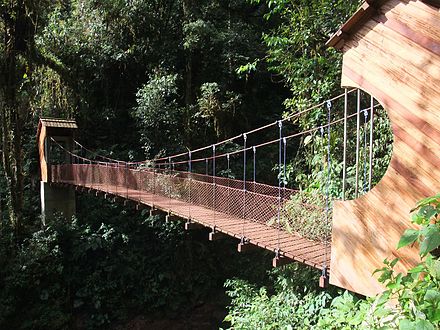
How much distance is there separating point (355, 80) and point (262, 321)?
7.14 ft

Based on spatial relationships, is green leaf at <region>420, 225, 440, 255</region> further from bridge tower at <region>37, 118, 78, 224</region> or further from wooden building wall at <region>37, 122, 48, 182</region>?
wooden building wall at <region>37, 122, 48, 182</region>

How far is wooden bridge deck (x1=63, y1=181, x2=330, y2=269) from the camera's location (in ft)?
7.28

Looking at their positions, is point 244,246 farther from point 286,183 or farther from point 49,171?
point 49,171

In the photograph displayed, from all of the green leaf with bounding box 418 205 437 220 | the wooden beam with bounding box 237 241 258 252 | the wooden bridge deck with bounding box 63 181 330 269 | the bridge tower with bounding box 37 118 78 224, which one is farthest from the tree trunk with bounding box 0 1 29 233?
the green leaf with bounding box 418 205 437 220

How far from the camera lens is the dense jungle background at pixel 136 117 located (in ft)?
14.5

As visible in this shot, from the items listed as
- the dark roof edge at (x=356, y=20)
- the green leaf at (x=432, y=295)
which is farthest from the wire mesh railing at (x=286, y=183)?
the green leaf at (x=432, y=295)

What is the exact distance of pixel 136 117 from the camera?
6320 mm

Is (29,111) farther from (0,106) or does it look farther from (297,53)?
(297,53)

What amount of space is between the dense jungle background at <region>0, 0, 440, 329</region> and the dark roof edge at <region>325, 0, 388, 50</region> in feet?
6.36

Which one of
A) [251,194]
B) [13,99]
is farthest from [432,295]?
[13,99]

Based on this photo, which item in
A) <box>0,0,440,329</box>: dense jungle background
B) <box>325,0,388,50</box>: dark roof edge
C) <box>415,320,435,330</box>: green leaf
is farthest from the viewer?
<box>0,0,440,329</box>: dense jungle background

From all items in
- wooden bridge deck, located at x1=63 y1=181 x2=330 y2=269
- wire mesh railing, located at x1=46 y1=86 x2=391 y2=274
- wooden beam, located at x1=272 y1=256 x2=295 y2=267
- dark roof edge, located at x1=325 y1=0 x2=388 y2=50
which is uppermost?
dark roof edge, located at x1=325 y1=0 x2=388 y2=50

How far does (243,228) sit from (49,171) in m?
3.77

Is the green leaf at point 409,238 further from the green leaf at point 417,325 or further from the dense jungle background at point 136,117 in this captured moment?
the dense jungle background at point 136,117
